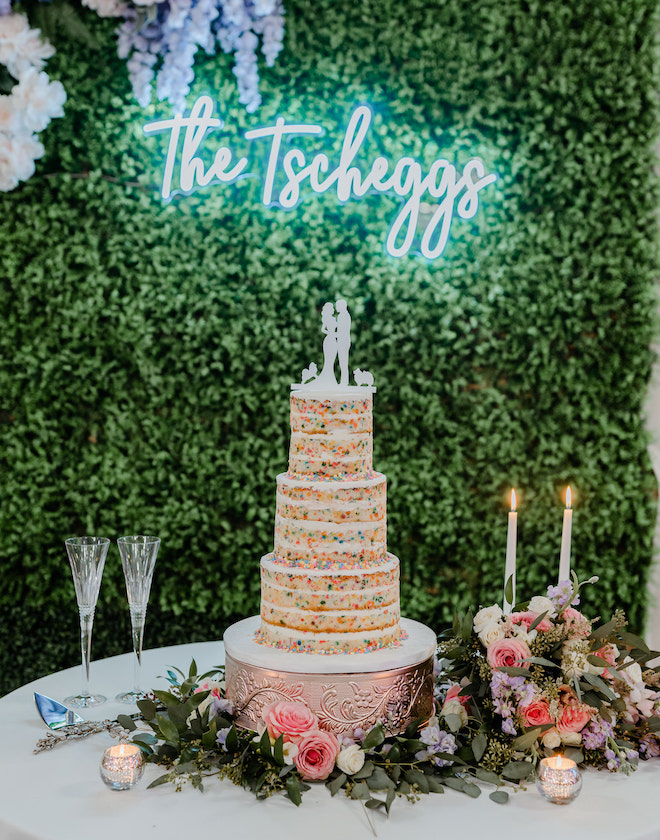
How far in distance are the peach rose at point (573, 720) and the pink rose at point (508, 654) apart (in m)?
0.12

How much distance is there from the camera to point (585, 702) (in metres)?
1.85

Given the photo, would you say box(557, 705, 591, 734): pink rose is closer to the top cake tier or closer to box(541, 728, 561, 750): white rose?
box(541, 728, 561, 750): white rose

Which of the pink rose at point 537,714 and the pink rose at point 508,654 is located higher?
the pink rose at point 508,654

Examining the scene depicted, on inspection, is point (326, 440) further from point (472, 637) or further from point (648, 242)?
point (648, 242)

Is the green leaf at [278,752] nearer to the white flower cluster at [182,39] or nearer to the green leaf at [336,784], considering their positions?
the green leaf at [336,784]

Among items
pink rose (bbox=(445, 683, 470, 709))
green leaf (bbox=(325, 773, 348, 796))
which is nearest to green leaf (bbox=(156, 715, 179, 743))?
green leaf (bbox=(325, 773, 348, 796))

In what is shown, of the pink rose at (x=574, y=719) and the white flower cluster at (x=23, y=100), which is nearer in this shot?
the pink rose at (x=574, y=719)

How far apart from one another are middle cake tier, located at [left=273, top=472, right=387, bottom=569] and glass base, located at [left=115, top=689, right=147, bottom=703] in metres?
0.49

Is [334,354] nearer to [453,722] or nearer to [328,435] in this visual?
[328,435]

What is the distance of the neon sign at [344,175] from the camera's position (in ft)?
11.7

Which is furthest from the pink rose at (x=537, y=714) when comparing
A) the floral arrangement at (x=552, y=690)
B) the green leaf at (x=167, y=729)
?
the green leaf at (x=167, y=729)

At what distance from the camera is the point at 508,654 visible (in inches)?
75.0

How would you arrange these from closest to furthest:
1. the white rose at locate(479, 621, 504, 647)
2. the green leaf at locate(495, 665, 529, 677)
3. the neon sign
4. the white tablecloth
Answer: the white tablecloth
the green leaf at locate(495, 665, 529, 677)
the white rose at locate(479, 621, 504, 647)
the neon sign

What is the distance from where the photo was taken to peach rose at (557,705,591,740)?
6.05ft
